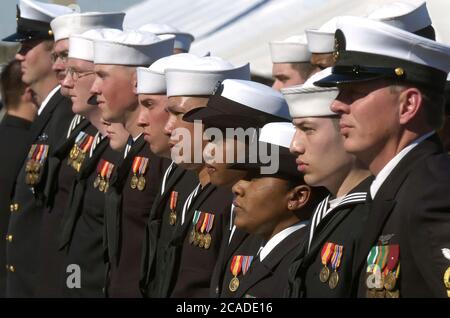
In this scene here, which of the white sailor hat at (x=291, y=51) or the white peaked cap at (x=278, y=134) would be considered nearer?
the white peaked cap at (x=278, y=134)

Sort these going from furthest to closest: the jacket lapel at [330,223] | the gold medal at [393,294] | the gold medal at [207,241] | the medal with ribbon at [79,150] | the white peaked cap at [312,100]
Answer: the medal with ribbon at [79,150]
the gold medal at [207,241]
the white peaked cap at [312,100]
the jacket lapel at [330,223]
the gold medal at [393,294]

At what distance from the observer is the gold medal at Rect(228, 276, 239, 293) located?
595 cm

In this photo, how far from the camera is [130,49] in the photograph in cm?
782

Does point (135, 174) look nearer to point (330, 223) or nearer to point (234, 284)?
point (234, 284)

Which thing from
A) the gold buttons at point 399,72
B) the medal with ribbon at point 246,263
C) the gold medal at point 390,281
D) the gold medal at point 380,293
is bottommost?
the medal with ribbon at point 246,263

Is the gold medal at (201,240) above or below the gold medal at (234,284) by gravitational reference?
below

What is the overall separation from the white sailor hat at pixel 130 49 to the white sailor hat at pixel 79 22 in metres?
0.90

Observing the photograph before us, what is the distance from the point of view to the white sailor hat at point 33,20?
9.37 meters

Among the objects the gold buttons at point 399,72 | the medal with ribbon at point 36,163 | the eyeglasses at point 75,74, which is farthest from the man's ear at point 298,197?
the medal with ribbon at point 36,163

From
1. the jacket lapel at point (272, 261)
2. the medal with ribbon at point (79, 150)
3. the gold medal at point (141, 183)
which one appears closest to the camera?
the jacket lapel at point (272, 261)

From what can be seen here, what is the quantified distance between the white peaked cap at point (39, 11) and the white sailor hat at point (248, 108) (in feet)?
11.2

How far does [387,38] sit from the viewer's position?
4879 mm

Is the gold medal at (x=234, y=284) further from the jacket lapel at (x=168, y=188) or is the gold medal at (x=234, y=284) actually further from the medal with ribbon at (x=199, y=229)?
the jacket lapel at (x=168, y=188)

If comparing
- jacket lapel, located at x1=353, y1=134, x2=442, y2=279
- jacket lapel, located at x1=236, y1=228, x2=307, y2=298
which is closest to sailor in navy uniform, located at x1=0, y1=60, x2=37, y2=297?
jacket lapel, located at x1=236, y1=228, x2=307, y2=298
